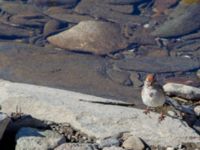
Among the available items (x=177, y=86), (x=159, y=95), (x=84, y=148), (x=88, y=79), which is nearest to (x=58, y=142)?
(x=84, y=148)

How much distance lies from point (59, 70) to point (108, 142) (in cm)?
635

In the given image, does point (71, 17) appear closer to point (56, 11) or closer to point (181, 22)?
point (56, 11)

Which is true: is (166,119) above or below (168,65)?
above

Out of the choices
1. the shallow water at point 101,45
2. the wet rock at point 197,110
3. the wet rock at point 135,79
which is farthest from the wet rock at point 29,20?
the wet rock at point 197,110

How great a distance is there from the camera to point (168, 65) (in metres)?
11.6

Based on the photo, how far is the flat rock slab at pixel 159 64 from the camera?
448 inches

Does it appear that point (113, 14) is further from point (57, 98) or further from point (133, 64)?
point (57, 98)

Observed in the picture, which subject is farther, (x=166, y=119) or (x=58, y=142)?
(x=166, y=119)

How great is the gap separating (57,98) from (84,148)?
1.03 m

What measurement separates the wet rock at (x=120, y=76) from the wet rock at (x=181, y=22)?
237 centimetres

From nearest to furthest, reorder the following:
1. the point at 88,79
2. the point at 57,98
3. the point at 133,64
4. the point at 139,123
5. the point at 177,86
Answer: the point at 139,123 → the point at 57,98 → the point at 177,86 → the point at 88,79 → the point at 133,64

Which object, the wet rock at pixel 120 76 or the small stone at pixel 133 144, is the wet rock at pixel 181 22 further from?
the small stone at pixel 133 144

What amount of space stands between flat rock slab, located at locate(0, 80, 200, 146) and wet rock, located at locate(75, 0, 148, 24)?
8361 mm

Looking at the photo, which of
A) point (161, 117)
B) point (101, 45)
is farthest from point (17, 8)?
point (161, 117)
